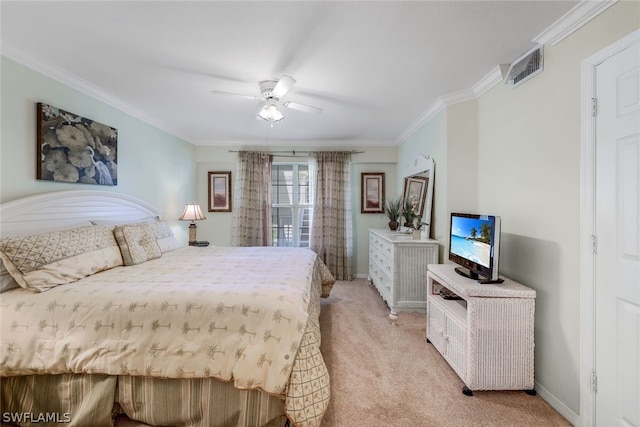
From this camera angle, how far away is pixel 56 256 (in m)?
1.91

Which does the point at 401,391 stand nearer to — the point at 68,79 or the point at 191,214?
the point at 191,214

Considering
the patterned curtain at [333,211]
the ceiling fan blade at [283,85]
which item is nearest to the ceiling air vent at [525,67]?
the ceiling fan blade at [283,85]

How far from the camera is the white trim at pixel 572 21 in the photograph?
149 centimetres

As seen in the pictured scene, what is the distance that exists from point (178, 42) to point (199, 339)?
199 cm

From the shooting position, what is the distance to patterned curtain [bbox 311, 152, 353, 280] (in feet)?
15.7

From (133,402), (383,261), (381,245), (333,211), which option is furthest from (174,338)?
(333,211)

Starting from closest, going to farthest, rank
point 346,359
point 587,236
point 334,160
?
1. point 587,236
2. point 346,359
3. point 334,160

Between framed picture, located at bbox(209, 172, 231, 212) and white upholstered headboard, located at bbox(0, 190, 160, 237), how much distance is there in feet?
5.72

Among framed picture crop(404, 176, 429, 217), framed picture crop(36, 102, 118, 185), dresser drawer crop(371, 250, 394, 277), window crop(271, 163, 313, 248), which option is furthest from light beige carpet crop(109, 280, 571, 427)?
window crop(271, 163, 313, 248)

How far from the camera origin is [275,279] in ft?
6.61

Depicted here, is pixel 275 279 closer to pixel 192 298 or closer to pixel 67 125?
pixel 192 298

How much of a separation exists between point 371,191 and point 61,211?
13.5 feet

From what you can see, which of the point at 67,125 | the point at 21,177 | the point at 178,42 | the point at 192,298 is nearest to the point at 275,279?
the point at 192,298

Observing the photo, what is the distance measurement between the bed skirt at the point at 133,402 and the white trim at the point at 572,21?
9.21 ft
